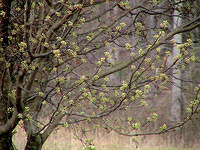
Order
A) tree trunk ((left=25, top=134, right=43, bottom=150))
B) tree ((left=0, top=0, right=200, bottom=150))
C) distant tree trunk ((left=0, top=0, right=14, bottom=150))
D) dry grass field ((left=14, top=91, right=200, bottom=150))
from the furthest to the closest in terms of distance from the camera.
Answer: dry grass field ((left=14, top=91, right=200, bottom=150)), tree trunk ((left=25, top=134, right=43, bottom=150)), distant tree trunk ((left=0, top=0, right=14, bottom=150)), tree ((left=0, top=0, right=200, bottom=150))

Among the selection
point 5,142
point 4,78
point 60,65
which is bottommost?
point 5,142

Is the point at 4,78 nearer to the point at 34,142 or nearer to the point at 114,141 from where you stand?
the point at 34,142

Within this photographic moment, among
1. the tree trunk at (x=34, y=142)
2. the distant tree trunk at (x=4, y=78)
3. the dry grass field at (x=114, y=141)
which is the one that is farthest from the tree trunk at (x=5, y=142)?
the dry grass field at (x=114, y=141)

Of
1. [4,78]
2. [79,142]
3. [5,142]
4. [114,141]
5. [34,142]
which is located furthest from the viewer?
[114,141]

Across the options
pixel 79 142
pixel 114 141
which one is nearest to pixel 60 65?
pixel 79 142

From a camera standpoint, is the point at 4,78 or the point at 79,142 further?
the point at 79,142

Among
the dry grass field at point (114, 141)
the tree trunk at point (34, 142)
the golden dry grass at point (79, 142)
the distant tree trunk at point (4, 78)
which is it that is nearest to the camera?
the distant tree trunk at point (4, 78)

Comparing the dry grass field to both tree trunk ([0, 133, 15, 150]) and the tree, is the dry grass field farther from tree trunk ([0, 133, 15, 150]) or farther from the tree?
the tree

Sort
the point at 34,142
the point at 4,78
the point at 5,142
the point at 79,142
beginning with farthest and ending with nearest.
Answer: the point at 79,142 < the point at 5,142 < the point at 34,142 < the point at 4,78

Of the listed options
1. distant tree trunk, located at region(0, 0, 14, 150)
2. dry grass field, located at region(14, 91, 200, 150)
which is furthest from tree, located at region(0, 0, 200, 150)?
dry grass field, located at region(14, 91, 200, 150)

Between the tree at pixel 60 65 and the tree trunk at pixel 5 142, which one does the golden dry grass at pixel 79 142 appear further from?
the tree at pixel 60 65

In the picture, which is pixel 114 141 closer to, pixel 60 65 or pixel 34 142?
pixel 34 142

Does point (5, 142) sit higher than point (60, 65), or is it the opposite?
point (60, 65)

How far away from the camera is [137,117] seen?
47.6ft
